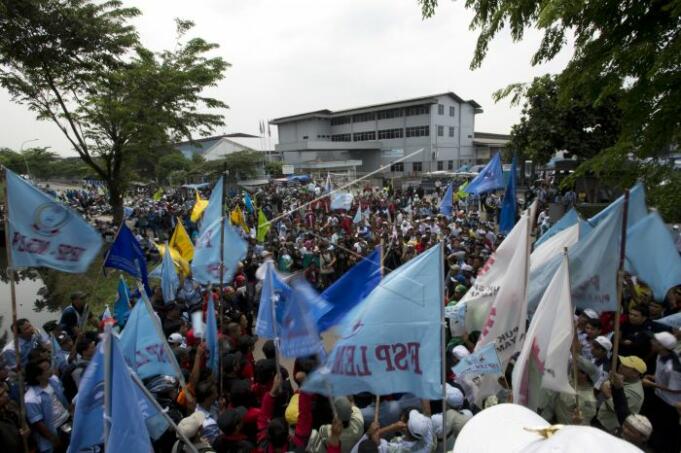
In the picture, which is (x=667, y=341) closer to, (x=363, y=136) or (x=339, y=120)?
(x=363, y=136)

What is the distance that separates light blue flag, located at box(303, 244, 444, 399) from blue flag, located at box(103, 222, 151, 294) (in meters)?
4.61

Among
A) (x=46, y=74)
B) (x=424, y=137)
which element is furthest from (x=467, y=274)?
(x=424, y=137)

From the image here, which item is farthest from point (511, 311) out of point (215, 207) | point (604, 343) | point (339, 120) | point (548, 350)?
point (339, 120)

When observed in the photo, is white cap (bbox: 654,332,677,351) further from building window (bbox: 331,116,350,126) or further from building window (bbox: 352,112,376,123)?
building window (bbox: 331,116,350,126)

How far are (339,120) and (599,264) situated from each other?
5622 cm

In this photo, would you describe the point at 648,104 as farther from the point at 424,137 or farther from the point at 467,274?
the point at 424,137

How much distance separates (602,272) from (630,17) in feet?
8.70

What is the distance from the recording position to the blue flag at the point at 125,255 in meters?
6.85

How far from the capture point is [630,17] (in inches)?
149

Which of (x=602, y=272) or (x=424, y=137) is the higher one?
(x=424, y=137)

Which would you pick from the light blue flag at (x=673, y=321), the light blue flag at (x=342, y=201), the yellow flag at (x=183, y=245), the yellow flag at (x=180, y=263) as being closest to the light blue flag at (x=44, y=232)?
the yellow flag at (x=180, y=263)

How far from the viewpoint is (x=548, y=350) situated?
12.6 ft

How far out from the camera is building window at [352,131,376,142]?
2159 inches

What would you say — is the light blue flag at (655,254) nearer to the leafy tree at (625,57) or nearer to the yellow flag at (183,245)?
the leafy tree at (625,57)
